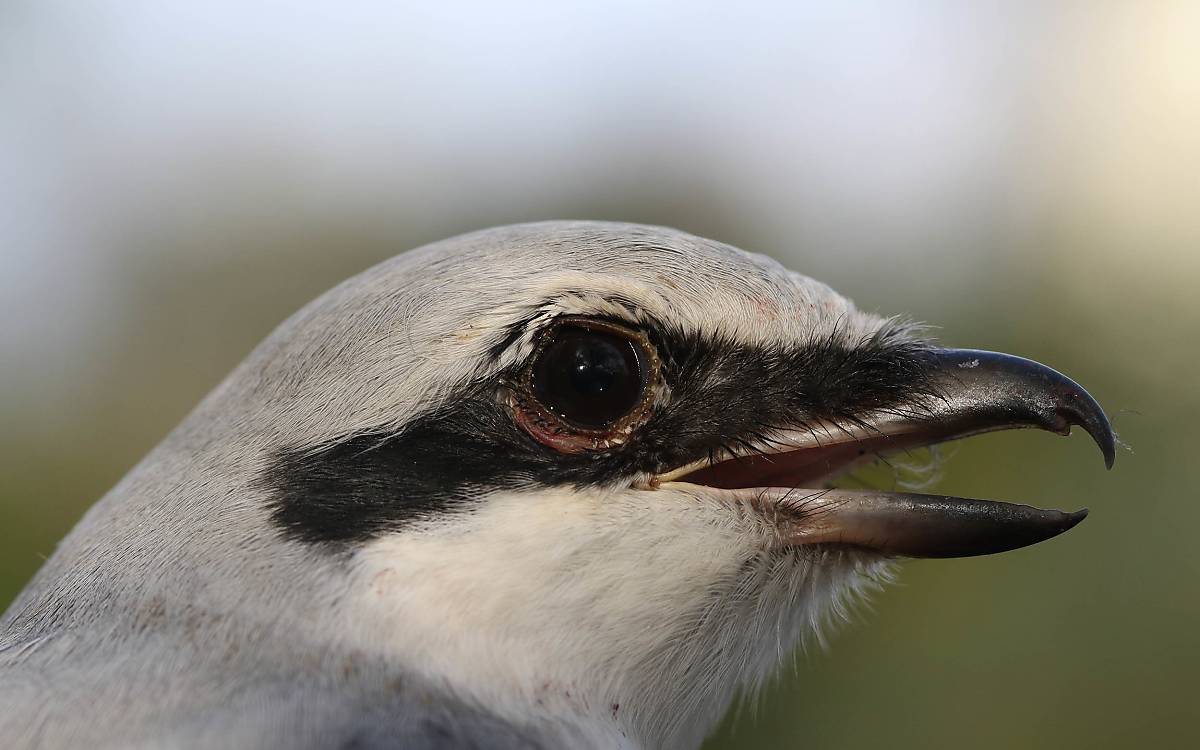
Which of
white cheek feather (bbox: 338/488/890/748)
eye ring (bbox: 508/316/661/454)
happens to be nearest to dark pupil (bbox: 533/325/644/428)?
eye ring (bbox: 508/316/661/454)

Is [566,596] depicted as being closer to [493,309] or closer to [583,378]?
[583,378]

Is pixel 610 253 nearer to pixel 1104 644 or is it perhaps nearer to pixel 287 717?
pixel 287 717

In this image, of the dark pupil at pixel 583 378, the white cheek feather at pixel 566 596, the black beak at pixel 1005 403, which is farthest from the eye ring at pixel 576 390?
the black beak at pixel 1005 403

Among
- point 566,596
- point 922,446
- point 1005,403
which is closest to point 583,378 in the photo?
point 566,596

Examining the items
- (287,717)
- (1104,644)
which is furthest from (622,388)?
(1104,644)

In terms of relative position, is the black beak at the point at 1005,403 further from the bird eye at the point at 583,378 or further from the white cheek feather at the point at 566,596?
the bird eye at the point at 583,378

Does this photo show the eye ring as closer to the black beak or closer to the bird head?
the bird head

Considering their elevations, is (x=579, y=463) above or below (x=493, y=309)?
below
